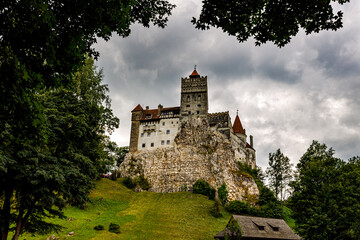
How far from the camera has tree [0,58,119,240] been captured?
1443 centimetres

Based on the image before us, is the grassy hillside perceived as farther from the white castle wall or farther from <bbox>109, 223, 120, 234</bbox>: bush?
the white castle wall

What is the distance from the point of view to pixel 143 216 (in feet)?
131

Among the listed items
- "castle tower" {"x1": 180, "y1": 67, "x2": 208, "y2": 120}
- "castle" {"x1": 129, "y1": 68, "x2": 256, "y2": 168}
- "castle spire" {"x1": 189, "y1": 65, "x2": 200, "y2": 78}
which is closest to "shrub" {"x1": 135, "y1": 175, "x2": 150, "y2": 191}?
"castle" {"x1": 129, "y1": 68, "x2": 256, "y2": 168}

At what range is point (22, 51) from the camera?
7.66 metres

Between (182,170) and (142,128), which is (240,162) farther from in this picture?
(142,128)

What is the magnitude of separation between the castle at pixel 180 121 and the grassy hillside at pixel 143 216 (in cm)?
1386

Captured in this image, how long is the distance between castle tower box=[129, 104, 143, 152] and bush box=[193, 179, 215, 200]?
18.9 meters

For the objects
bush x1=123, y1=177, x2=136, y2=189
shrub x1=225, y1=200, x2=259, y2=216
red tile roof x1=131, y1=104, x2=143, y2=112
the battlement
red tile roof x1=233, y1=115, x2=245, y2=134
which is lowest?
shrub x1=225, y1=200, x2=259, y2=216

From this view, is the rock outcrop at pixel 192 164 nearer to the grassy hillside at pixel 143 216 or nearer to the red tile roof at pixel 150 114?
the grassy hillside at pixel 143 216

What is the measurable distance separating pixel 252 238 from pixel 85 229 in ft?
64.7

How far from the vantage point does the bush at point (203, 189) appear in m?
52.2

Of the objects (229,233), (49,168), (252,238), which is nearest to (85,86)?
(49,168)

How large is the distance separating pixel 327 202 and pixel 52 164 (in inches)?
1162

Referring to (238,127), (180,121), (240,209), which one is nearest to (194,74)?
(180,121)
